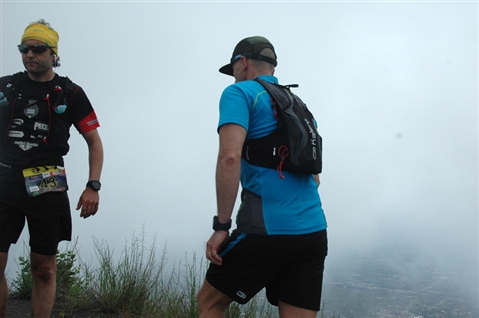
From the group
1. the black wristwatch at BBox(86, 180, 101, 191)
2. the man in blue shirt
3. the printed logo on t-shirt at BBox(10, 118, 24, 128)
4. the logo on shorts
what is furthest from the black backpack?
the printed logo on t-shirt at BBox(10, 118, 24, 128)

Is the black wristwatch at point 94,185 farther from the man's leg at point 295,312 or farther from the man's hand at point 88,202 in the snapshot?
the man's leg at point 295,312

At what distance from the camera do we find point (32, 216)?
3.03 meters

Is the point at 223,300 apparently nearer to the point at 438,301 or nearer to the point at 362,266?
the point at 438,301

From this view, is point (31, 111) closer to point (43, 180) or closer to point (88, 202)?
point (43, 180)

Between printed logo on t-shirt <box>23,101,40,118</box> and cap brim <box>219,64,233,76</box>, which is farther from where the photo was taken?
printed logo on t-shirt <box>23,101,40,118</box>

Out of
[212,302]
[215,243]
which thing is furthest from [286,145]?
[212,302]

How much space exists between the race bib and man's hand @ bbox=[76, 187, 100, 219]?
0.16 meters

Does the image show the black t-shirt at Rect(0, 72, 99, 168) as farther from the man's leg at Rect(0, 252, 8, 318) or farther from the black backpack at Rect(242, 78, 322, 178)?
the black backpack at Rect(242, 78, 322, 178)

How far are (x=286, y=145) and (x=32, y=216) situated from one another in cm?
177

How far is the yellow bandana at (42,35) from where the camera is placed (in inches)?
123

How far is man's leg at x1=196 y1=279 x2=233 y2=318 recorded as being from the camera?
236 cm

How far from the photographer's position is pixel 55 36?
3.26m

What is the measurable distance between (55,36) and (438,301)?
31103 millimetres

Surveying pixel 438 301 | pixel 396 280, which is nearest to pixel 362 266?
pixel 396 280
